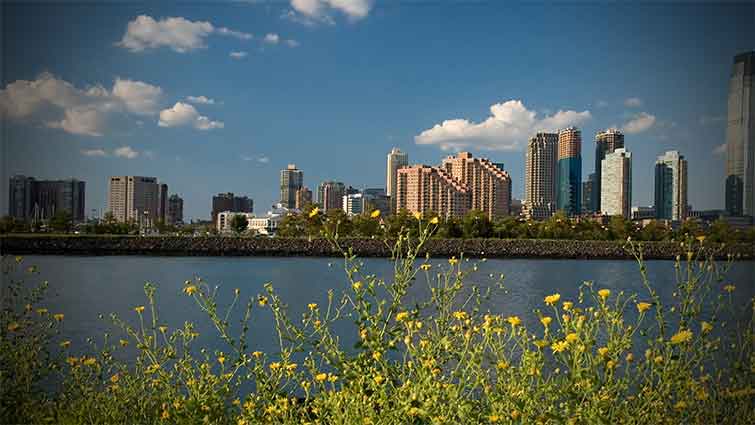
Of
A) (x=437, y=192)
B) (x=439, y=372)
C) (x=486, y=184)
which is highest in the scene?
(x=486, y=184)

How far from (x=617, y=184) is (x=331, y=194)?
48209 millimetres

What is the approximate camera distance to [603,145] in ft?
265

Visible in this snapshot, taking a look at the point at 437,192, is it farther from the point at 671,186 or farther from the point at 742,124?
the point at 742,124

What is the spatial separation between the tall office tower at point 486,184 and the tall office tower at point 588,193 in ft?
58.0

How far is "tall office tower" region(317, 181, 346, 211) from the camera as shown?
9794 cm

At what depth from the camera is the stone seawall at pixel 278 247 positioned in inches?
1013

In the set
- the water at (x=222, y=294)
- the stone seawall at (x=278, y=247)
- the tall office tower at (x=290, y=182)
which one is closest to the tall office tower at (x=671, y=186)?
the stone seawall at (x=278, y=247)

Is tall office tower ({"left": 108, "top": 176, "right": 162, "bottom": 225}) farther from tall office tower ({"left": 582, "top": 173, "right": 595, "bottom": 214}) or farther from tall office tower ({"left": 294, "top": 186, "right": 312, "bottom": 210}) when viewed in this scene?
tall office tower ({"left": 582, "top": 173, "right": 595, "bottom": 214})

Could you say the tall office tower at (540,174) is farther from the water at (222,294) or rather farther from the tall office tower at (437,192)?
the water at (222,294)

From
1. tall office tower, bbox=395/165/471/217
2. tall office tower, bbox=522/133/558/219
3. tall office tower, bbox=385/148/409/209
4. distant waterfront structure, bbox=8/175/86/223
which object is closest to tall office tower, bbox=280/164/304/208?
tall office tower, bbox=385/148/409/209

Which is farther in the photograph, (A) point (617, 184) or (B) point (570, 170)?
(B) point (570, 170)

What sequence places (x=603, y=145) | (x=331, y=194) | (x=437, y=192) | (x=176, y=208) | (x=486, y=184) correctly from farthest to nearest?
(x=331, y=194) → (x=176, y=208) → (x=603, y=145) → (x=486, y=184) → (x=437, y=192)

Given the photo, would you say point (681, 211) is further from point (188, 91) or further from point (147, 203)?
point (147, 203)

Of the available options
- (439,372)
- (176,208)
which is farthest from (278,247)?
(176,208)
